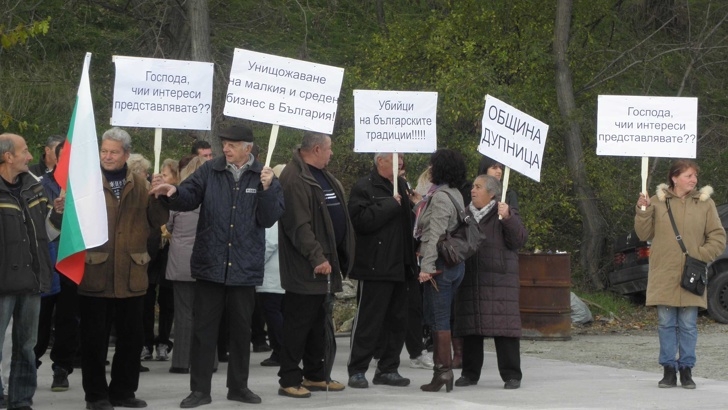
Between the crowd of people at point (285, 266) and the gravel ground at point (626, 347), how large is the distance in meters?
1.68

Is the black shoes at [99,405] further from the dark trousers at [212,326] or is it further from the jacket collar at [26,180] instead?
the jacket collar at [26,180]

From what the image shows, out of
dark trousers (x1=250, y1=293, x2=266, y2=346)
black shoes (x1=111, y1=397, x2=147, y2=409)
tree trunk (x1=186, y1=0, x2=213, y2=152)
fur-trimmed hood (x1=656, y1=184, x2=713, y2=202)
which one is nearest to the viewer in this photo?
black shoes (x1=111, y1=397, x2=147, y2=409)

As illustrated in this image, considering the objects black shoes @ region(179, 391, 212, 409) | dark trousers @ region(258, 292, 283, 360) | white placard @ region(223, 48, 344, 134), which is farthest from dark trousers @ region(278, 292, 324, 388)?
dark trousers @ region(258, 292, 283, 360)

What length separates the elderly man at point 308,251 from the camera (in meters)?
9.04

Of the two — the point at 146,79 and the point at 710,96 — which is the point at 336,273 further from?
the point at 710,96

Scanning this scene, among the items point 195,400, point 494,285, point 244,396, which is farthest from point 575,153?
point 195,400

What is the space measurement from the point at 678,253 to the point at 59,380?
16.3ft

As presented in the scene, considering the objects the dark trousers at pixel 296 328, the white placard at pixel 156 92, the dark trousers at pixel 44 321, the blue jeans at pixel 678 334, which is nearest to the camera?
the white placard at pixel 156 92

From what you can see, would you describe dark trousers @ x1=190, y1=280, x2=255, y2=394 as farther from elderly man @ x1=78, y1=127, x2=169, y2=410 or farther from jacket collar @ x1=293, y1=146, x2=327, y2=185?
jacket collar @ x1=293, y1=146, x2=327, y2=185

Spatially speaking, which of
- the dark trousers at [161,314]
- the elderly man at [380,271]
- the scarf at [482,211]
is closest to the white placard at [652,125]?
the scarf at [482,211]

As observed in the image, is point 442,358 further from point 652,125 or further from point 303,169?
point 652,125

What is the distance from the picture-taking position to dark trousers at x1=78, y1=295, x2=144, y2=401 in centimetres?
830

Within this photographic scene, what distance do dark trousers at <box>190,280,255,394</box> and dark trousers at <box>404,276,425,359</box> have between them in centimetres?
181

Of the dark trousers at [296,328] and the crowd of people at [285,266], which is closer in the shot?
the crowd of people at [285,266]
